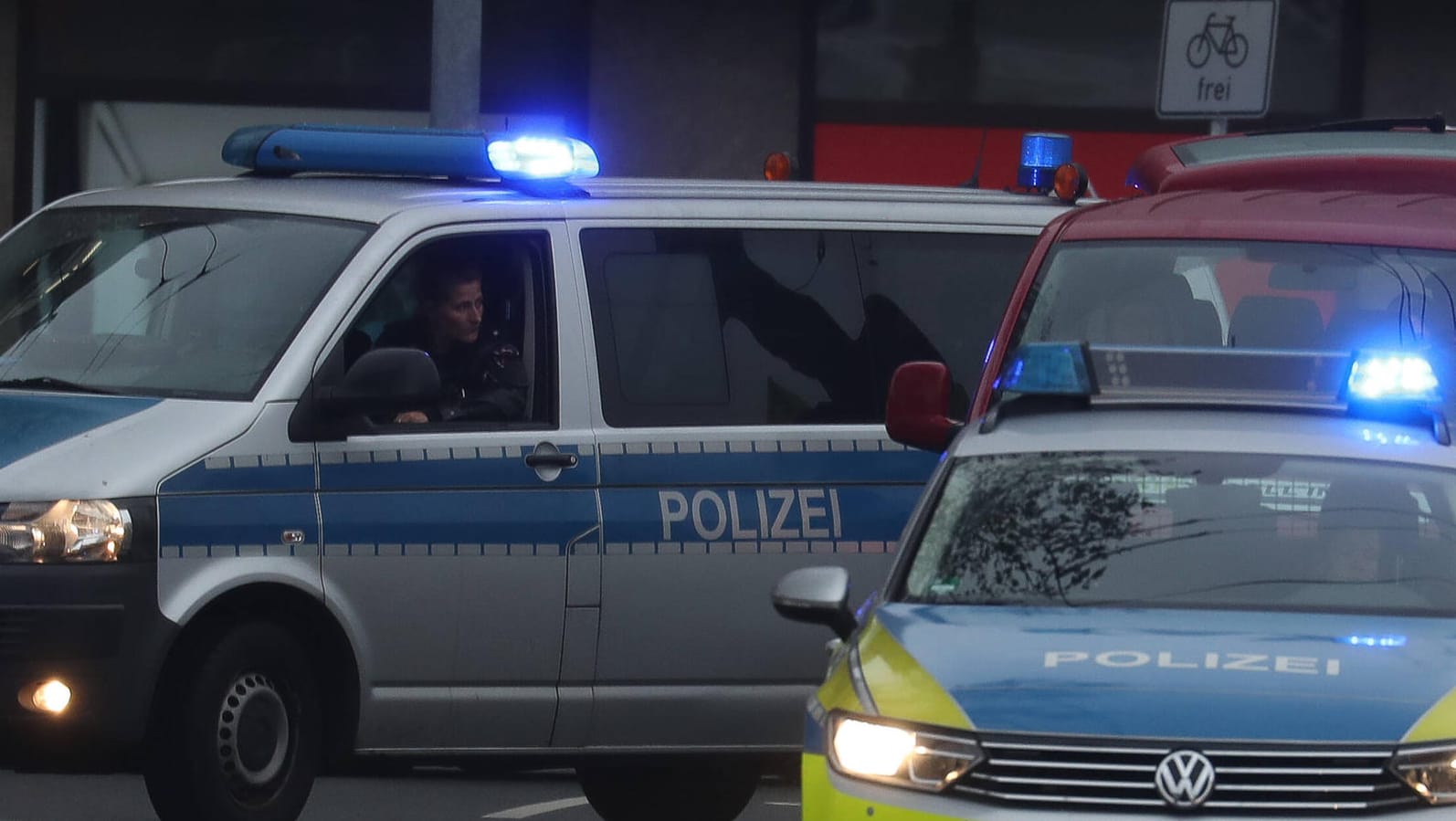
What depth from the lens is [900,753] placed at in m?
5.47

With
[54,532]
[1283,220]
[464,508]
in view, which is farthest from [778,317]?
[54,532]

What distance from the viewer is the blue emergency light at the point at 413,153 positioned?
817 centimetres

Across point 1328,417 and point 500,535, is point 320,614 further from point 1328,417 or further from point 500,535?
point 1328,417

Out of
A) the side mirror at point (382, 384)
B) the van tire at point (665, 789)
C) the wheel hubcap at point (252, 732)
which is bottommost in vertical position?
the van tire at point (665, 789)

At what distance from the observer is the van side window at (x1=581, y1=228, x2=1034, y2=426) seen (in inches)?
315

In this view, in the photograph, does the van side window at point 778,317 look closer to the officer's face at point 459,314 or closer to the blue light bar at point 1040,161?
the officer's face at point 459,314

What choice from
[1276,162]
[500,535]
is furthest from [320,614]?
[1276,162]

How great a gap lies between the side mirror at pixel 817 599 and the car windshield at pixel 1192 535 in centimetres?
16

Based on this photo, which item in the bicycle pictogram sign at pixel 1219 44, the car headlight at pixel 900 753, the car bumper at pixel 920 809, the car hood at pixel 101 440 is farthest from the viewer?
the bicycle pictogram sign at pixel 1219 44

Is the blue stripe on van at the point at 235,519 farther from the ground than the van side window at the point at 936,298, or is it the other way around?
the van side window at the point at 936,298

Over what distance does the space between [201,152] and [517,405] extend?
885 centimetres

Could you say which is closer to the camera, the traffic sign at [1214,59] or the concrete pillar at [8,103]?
the traffic sign at [1214,59]

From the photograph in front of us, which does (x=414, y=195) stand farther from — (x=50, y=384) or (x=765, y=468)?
(x=765, y=468)

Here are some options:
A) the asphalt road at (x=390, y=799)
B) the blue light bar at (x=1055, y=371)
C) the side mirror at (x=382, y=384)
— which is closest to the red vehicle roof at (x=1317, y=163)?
the asphalt road at (x=390, y=799)
